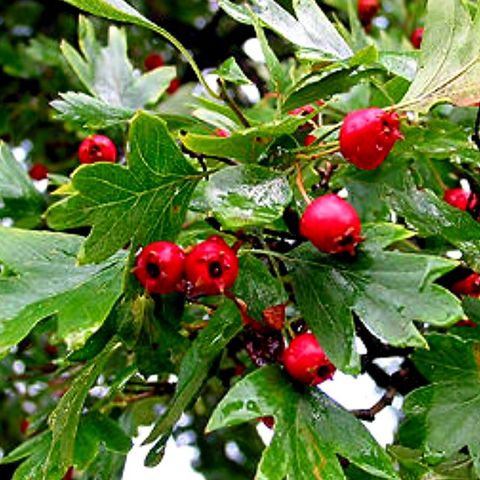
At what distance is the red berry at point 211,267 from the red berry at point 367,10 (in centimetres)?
138

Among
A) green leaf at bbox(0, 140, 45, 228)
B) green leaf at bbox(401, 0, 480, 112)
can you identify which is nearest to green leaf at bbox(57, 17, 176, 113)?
green leaf at bbox(0, 140, 45, 228)

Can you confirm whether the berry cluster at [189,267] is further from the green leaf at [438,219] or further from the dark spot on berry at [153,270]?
the green leaf at [438,219]

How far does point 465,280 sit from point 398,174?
179mm

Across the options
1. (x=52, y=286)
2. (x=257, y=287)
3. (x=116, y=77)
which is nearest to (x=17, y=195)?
(x=116, y=77)

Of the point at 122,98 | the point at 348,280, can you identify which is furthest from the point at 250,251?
the point at 122,98

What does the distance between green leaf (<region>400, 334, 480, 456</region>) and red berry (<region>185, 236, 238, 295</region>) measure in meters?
0.32

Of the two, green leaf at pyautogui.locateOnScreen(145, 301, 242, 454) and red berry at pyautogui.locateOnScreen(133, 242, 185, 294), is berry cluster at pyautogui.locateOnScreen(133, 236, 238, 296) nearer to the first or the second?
red berry at pyautogui.locateOnScreen(133, 242, 185, 294)

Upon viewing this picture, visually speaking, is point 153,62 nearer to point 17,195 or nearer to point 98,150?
point 17,195

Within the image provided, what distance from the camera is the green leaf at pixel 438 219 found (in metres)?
1.26

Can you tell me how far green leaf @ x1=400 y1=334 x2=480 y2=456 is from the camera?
1237 millimetres

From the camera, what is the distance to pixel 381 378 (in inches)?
60.2

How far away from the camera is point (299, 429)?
1142 mm

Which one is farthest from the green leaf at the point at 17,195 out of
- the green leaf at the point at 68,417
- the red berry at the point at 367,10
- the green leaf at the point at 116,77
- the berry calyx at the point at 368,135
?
the red berry at the point at 367,10

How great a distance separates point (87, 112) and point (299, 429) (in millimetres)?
524
